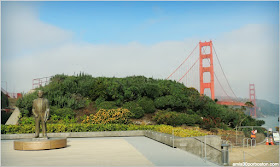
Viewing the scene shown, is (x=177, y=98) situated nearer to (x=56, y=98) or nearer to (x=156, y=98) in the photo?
(x=156, y=98)

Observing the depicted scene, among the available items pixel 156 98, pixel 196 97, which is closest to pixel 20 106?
pixel 156 98

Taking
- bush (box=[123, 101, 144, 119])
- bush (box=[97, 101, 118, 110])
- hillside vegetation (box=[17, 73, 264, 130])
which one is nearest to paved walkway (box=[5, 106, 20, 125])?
hillside vegetation (box=[17, 73, 264, 130])

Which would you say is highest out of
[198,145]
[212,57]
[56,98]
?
[212,57]

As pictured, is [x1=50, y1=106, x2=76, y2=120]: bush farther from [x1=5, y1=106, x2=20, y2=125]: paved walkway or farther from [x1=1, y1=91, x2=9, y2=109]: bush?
[x1=1, y1=91, x2=9, y2=109]: bush

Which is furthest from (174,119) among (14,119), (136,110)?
(14,119)

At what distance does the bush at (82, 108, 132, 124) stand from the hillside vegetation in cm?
7

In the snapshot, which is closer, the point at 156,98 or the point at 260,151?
the point at 260,151

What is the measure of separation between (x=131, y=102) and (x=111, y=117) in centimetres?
372

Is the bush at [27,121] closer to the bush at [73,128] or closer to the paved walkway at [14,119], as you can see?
the paved walkway at [14,119]

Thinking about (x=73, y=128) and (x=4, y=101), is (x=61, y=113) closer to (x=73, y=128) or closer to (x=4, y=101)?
(x=73, y=128)

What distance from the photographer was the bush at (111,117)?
19.9 metres

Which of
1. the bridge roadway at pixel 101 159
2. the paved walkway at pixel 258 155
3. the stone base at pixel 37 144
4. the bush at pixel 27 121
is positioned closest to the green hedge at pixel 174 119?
the paved walkway at pixel 258 155

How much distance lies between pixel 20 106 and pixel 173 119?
34.3 ft

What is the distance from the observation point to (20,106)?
21.6 metres
